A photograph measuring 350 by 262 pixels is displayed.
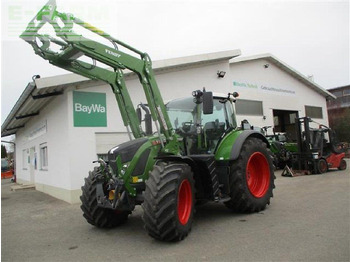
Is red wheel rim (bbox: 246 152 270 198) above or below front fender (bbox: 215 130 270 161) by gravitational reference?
below

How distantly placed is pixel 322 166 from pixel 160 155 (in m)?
9.71

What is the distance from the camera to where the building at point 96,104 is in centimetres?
935

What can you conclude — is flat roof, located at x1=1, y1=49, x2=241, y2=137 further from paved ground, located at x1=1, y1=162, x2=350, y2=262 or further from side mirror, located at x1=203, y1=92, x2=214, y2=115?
side mirror, located at x1=203, y1=92, x2=214, y2=115

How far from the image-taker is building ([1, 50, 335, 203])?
9352mm

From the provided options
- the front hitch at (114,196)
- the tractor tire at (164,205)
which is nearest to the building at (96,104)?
the front hitch at (114,196)

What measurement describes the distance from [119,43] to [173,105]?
179cm

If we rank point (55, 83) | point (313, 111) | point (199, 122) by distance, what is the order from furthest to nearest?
point (313, 111), point (55, 83), point (199, 122)

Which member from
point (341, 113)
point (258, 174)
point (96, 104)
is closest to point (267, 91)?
point (96, 104)

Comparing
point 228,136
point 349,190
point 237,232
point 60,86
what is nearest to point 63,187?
point 60,86

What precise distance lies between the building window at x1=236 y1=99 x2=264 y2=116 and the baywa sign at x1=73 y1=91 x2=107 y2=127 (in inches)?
310

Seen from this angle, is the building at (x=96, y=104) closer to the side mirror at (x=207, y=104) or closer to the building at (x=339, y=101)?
the side mirror at (x=207, y=104)

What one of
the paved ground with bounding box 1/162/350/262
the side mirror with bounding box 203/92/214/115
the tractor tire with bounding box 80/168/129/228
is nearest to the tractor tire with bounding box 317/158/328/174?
the paved ground with bounding box 1/162/350/262

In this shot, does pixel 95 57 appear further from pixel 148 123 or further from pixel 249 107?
pixel 249 107

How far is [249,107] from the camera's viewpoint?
16.4 m
